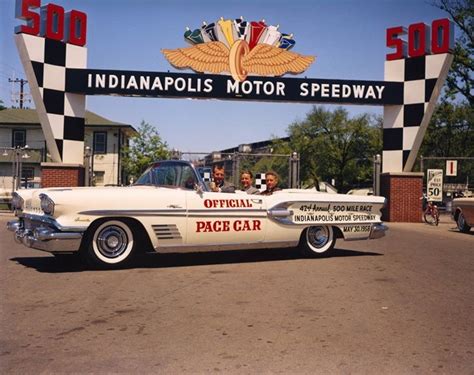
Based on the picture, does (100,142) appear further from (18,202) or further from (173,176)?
(173,176)

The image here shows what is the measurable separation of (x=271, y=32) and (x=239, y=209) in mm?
12991

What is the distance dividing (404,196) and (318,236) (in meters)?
11.6

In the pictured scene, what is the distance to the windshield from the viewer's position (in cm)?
759

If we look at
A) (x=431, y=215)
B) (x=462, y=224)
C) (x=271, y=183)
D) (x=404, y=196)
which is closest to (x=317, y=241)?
(x=271, y=183)

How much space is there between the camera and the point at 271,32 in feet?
63.7

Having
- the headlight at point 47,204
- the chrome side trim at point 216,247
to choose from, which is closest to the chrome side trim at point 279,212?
the chrome side trim at point 216,247

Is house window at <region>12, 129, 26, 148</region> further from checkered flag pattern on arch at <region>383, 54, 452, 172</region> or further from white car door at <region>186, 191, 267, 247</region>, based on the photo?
white car door at <region>186, 191, 267, 247</region>

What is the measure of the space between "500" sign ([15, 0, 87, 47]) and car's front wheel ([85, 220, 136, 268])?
483 inches

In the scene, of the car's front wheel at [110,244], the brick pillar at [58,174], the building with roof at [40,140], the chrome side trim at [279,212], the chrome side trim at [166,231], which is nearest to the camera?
the car's front wheel at [110,244]

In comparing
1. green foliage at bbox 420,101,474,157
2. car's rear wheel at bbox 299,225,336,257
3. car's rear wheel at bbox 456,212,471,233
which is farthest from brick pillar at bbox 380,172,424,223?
green foliage at bbox 420,101,474,157

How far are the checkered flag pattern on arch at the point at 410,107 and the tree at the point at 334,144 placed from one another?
1218 inches

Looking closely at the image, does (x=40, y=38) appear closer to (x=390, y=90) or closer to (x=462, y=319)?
(x=390, y=90)

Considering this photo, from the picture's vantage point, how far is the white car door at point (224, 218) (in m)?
7.40

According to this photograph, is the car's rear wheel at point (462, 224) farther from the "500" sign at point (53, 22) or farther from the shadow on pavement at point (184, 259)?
the "500" sign at point (53, 22)
